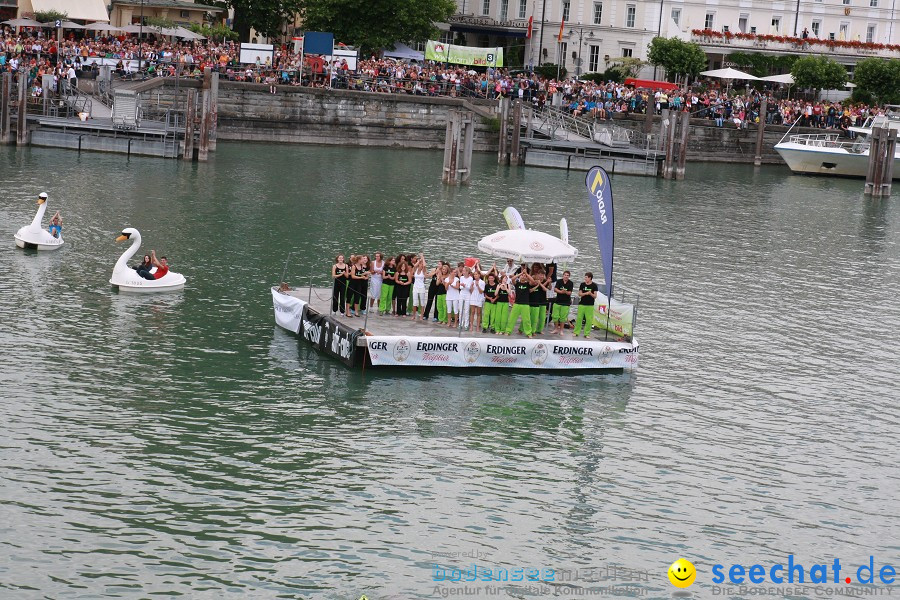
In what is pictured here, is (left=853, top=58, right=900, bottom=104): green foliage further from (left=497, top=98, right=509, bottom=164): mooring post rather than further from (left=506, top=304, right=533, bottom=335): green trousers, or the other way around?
(left=506, top=304, right=533, bottom=335): green trousers

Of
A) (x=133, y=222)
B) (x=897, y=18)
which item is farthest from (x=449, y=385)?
(x=897, y=18)

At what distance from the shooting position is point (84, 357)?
88.4ft

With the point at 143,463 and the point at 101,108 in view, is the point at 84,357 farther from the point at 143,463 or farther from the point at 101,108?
the point at 101,108

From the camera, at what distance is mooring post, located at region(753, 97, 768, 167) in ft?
256

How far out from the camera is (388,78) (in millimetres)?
71188

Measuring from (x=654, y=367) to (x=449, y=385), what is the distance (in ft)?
17.5

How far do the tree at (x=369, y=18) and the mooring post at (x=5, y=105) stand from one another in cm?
2548

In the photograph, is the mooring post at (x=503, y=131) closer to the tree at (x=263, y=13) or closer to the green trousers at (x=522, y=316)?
the tree at (x=263, y=13)

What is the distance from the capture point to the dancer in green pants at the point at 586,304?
28688mm

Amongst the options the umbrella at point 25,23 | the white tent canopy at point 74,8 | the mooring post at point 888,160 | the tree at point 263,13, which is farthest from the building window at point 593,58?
the umbrella at point 25,23

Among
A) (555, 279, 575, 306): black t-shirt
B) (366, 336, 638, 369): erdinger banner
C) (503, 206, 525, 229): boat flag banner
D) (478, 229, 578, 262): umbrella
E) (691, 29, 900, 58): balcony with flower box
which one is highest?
(691, 29, 900, 58): balcony with flower box

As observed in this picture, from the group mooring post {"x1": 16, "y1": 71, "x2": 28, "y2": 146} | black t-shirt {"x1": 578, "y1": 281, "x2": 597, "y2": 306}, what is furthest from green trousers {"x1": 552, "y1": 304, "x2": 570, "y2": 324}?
mooring post {"x1": 16, "y1": 71, "x2": 28, "y2": 146}

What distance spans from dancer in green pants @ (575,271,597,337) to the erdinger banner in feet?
2.33

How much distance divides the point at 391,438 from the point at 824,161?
56.8 metres
